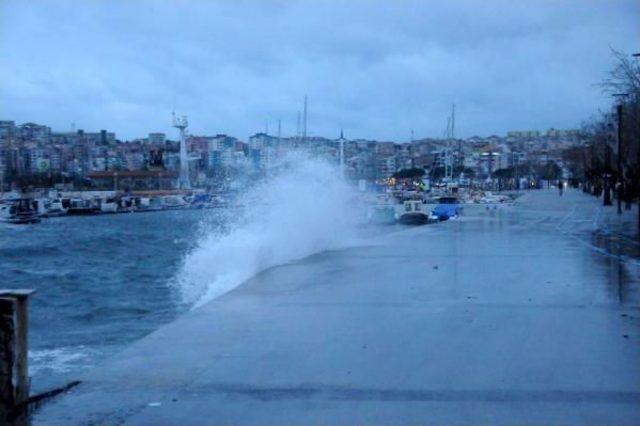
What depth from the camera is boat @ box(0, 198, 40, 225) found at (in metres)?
99.4

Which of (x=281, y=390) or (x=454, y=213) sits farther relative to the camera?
(x=454, y=213)

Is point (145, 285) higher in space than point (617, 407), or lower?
lower

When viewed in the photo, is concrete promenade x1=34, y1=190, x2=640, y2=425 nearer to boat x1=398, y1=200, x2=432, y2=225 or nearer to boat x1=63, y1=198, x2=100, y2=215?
boat x1=398, y1=200, x2=432, y2=225

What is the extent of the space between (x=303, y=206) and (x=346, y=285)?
1106cm

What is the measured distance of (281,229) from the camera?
22672mm

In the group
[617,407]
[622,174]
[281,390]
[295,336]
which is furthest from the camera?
[622,174]

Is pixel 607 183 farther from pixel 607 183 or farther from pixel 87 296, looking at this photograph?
pixel 87 296

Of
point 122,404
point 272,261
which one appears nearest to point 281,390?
point 122,404

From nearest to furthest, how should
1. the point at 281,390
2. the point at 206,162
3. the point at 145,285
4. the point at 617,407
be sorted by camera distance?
the point at 617,407 → the point at 281,390 → the point at 145,285 → the point at 206,162

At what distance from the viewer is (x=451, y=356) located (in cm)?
856

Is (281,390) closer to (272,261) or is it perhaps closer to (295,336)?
(295,336)

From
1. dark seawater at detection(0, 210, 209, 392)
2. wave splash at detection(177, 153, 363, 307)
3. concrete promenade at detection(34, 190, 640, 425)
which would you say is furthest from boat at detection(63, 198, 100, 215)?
concrete promenade at detection(34, 190, 640, 425)

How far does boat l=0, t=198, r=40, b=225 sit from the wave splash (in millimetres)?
75998

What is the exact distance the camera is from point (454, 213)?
47.7m
